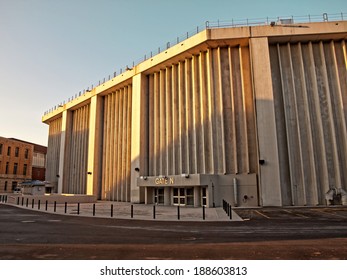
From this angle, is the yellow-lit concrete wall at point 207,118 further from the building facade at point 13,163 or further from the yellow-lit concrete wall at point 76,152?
the building facade at point 13,163

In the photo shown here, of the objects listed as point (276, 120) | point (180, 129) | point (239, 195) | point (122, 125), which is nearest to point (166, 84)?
point (180, 129)

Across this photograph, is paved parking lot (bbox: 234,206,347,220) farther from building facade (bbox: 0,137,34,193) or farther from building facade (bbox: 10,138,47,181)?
building facade (bbox: 10,138,47,181)

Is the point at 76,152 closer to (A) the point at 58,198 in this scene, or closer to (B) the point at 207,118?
(A) the point at 58,198

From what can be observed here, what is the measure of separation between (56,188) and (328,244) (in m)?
54.6

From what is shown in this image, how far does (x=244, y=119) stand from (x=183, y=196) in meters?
11.2

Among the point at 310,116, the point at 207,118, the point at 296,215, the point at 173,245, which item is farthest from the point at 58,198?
the point at 310,116

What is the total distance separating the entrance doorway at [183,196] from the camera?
1141 inches

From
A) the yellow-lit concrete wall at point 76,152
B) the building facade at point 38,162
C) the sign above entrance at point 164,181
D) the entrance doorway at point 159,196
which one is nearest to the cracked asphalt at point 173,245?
the sign above entrance at point 164,181

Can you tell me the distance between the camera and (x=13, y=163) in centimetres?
6391

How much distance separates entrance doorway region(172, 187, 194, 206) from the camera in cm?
2898

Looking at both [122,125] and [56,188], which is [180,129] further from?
[56,188]

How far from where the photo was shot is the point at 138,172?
34.4m

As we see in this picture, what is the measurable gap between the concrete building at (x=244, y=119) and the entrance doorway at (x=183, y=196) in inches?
4.5

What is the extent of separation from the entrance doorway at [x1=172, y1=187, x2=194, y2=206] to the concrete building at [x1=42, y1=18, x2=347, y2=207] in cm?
11
